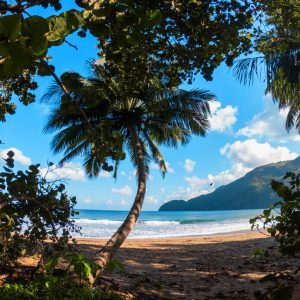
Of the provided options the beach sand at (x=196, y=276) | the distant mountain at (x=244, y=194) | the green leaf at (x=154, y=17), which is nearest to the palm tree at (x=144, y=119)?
the beach sand at (x=196, y=276)

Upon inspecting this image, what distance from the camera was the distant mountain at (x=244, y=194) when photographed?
133 metres

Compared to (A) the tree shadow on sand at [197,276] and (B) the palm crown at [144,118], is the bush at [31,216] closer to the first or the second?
(A) the tree shadow on sand at [197,276]

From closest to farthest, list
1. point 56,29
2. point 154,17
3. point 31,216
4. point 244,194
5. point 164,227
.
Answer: point 56,29 < point 154,17 < point 31,216 < point 164,227 < point 244,194

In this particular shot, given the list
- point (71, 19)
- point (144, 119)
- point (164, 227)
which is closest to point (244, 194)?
point (164, 227)

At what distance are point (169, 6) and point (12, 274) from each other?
4.15m

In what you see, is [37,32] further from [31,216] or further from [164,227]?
[164,227]

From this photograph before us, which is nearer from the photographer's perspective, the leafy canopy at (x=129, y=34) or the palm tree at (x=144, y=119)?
the leafy canopy at (x=129, y=34)

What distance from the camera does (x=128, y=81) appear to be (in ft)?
18.2

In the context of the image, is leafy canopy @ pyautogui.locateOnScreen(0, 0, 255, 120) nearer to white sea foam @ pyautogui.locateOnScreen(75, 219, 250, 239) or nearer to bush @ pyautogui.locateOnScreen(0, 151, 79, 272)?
bush @ pyautogui.locateOnScreen(0, 151, 79, 272)

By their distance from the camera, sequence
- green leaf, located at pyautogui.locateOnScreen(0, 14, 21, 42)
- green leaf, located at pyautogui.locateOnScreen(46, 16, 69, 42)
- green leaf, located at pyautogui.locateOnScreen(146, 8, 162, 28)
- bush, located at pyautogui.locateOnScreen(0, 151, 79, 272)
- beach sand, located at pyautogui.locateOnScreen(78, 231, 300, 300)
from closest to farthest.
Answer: green leaf, located at pyautogui.locateOnScreen(0, 14, 21, 42)
green leaf, located at pyautogui.locateOnScreen(46, 16, 69, 42)
green leaf, located at pyautogui.locateOnScreen(146, 8, 162, 28)
bush, located at pyautogui.locateOnScreen(0, 151, 79, 272)
beach sand, located at pyautogui.locateOnScreen(78, 231, 300, 300)

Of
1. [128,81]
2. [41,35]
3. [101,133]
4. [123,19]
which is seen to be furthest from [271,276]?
[128,81]

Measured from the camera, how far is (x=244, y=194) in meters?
140

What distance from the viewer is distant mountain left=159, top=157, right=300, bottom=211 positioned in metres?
133

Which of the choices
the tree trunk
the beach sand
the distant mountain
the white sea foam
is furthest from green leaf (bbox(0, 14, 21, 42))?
the distant mountain
